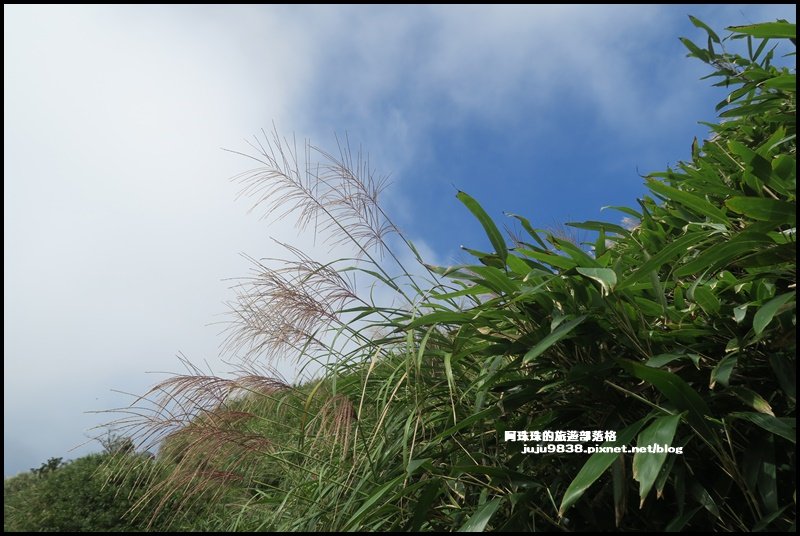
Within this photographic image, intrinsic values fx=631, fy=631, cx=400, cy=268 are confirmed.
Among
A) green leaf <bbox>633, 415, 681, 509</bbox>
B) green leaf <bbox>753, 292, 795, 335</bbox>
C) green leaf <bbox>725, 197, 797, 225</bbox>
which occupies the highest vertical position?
green leaf <bbox>725, 197, 797, 225</bbox>

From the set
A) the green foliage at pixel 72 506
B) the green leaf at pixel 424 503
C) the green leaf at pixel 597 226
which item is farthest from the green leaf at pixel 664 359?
the green foliage at pixel 72 506

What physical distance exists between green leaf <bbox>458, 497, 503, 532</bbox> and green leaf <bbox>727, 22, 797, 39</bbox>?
158cm

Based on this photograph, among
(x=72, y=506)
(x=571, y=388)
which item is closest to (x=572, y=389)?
(x=571, y=388)

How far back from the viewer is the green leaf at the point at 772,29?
1855mm

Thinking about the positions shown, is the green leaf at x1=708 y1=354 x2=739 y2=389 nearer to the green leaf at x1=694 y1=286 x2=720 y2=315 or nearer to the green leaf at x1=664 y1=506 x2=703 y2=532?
the green leaf at x1=694 y1=286 x2=720 y2=315

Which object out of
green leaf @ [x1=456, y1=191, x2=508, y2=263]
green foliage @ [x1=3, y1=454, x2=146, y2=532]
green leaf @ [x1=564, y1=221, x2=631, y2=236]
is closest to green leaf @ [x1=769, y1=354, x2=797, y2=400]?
green leaf @ [x1=456, y1=191, x2=508, y2=263]

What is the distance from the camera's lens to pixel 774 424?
1.47m

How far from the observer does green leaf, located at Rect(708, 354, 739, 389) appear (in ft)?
4.86

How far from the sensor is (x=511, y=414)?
Answer: 6.28 feet

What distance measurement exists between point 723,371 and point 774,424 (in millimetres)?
156

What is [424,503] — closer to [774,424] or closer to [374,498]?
[374,498]

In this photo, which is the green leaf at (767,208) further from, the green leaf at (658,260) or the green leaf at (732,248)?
the green leaf at (658,260)

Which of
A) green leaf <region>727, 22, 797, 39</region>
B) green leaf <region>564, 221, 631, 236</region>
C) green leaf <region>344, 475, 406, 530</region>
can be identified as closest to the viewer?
green leaf <region>344, 475, 406, 530</region>

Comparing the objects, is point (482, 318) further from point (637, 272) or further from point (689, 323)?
point (689, 323)
